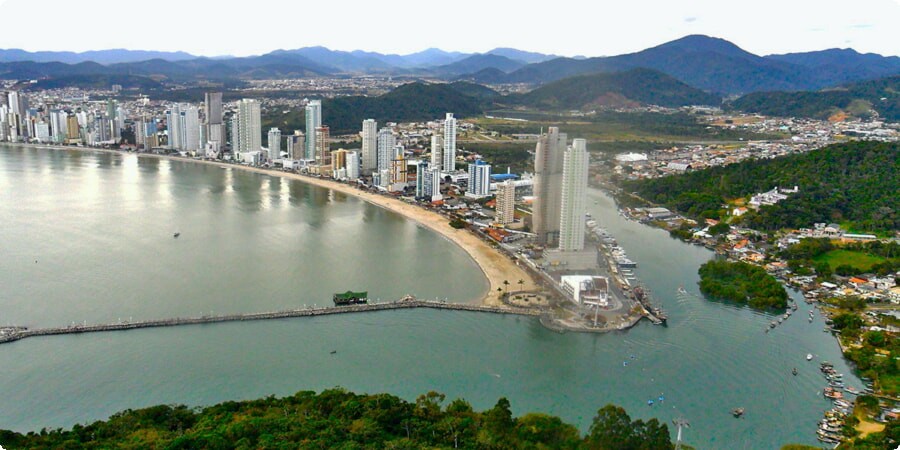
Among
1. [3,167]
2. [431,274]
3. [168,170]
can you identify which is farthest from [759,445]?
[3,167]

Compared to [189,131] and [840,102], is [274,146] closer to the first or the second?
[189,131]

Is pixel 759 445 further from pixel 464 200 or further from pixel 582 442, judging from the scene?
pixel 464 200

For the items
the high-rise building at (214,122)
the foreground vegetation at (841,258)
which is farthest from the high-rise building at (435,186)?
the high-rise building at (214,122)

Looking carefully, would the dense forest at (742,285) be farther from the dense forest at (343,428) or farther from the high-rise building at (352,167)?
the high-rise building at (352,167)

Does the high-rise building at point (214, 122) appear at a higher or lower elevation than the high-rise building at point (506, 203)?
higher

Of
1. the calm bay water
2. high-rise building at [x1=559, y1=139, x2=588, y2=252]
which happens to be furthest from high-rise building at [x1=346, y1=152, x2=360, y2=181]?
high-rise building at [x1=559, y1=139, x2=588, y2=252]

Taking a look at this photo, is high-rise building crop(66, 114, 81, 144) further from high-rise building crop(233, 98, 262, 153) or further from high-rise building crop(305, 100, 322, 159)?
high-rise building crop(305, 100, 322, 159)
